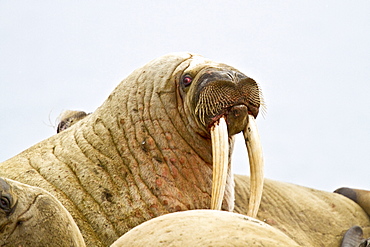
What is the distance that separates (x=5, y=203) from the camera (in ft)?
10.6

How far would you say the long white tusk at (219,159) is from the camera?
5609 millimetres

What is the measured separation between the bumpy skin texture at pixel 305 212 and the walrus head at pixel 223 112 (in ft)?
8.70

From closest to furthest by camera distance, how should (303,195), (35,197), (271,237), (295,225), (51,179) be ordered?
(271,237), (35,197), (51,179), (295,225), (303,195)

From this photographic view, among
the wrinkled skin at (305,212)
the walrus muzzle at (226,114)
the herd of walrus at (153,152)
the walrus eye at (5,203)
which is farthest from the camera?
the wrinkled skin at (305,212)

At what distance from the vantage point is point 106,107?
Answer: 6.36 m

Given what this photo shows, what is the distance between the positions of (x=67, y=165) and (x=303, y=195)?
16.8 feet

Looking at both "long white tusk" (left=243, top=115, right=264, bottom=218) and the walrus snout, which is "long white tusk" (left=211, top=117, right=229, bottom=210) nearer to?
the walrus snout

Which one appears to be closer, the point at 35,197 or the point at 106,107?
the point at 35,197

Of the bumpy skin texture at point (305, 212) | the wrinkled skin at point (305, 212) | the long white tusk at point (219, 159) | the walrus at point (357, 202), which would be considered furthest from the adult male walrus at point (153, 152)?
the walrus at point (357, 202)

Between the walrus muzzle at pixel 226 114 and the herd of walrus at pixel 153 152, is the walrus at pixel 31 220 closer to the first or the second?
the herd of walrus at pixel 153 152

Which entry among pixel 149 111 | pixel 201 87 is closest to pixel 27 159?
pixel 149 111

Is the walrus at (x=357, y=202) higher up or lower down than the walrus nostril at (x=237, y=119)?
lower down

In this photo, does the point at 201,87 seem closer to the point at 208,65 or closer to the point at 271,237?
the point at 208,65

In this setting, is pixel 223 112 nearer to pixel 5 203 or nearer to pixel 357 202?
pixel 5 203
